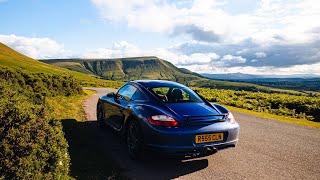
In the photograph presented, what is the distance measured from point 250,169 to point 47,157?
13.0 ft

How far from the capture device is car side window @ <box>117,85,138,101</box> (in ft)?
24.8

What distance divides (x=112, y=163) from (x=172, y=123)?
1.69 meters

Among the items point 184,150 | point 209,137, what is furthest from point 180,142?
point 209,137

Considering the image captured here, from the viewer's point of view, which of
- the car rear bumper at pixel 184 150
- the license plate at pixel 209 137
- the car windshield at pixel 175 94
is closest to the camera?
the car rear bumper at pixel 184 150

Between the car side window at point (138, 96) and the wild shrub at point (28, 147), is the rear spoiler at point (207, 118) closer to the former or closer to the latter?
the car side window at point (138, 96)

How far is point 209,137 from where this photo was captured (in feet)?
19.1

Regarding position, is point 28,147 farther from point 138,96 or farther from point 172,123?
point 138,96

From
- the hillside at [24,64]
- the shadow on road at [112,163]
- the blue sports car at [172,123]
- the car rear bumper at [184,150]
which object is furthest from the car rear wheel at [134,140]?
the hillside at [24,64]

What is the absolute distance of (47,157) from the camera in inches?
174

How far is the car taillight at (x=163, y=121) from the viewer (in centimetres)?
575

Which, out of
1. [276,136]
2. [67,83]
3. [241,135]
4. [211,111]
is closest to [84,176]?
[211,111]

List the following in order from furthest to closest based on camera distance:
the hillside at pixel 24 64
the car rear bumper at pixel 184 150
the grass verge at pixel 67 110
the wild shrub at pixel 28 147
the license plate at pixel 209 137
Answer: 1. the hillside at pixel 24 64
2. the grass verge at pixel 67 110
3. the license plate at pixel 209 137
4. the car rear bumper at pixel 184 150
5. the wild shrub at pixel 28 147

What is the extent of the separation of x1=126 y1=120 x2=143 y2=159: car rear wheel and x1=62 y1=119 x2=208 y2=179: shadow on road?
0.23 m

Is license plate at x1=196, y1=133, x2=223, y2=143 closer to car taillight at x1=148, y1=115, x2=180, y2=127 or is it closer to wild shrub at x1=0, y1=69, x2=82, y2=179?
car taillight at x1=148, y1=115, x2=180, y2=127
